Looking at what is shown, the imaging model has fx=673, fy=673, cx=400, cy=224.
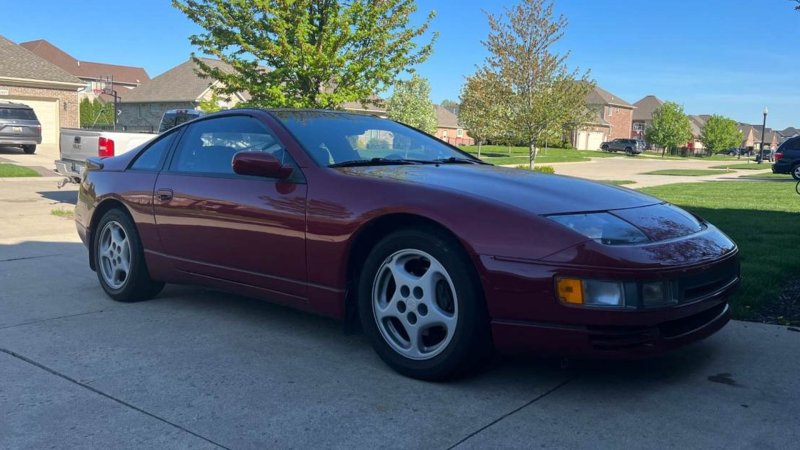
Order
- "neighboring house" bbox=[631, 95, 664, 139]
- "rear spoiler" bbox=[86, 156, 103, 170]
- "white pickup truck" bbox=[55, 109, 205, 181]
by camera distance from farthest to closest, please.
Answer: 1. "neighboring house" bbox=[631, 95, 664, 139]
2. "white pickup truck" bbox=[55, 109, 205, 181]
3. "rear spoiler" bbox=[86, 156, 103, 170]

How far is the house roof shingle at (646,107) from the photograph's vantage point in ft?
340

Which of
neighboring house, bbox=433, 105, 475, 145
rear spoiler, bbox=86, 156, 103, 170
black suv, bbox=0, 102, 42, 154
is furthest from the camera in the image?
neighboring house, bbox=433, 105, 475, 145

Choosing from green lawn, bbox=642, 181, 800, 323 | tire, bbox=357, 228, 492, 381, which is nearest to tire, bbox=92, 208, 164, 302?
tire, bbox=357, 228, 492, 381

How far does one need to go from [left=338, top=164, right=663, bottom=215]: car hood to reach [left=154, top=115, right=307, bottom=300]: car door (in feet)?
1.68

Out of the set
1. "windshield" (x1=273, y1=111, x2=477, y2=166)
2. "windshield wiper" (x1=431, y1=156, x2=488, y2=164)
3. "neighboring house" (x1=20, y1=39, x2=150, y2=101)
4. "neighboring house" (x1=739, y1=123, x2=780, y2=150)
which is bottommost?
"windshield wiper" (x1=431, y1=156, x2=488, y2=164)

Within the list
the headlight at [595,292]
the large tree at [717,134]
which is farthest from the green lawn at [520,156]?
the large tree at [717,134]

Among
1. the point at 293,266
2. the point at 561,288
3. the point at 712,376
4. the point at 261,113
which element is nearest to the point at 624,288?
the point at 561,288

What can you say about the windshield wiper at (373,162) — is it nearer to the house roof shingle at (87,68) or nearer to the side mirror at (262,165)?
the side mirror at (262,165)

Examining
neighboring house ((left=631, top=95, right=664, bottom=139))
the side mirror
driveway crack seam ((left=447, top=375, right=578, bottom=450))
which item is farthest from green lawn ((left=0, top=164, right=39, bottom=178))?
neighboring house ((left=631, top=95, right=664, bottom=139))

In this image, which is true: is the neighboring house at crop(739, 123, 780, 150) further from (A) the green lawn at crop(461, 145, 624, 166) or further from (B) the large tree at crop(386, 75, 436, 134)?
(B) the large tree at crop(386, 75, 436, 134)

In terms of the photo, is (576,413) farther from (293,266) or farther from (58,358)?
(58,358)

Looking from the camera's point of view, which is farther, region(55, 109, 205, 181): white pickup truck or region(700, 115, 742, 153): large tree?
region(700, 115, 742, 153): large tree

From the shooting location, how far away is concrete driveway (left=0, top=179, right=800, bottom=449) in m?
2.85

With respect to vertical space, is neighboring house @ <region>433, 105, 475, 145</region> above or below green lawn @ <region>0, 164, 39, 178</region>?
above
